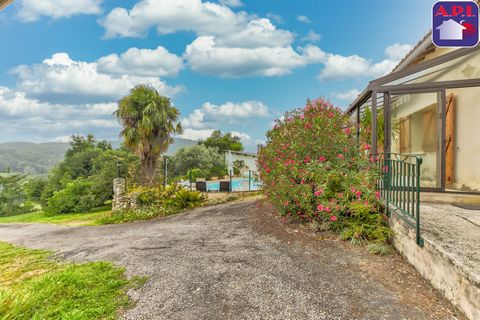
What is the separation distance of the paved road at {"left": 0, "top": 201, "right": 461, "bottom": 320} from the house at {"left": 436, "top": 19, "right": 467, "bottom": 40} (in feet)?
17.6

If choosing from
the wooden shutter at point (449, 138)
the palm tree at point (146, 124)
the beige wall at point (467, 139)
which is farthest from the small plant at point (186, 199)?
the beige wall at point (467, 139)

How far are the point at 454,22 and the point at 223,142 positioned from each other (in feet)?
114

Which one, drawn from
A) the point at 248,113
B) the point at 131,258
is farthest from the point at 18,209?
the point at 131,258

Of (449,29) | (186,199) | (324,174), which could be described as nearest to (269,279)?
(324,174)

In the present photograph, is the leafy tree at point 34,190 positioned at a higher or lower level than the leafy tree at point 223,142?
lower

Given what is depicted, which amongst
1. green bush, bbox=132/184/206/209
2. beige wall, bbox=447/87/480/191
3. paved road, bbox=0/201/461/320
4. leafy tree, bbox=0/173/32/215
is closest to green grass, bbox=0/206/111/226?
green bush, bbox=132/184/206/209

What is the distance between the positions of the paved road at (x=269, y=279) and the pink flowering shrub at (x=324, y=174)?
47cm

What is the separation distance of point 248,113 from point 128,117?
855 cm

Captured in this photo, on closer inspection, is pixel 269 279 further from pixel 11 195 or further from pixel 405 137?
pixel 11 195

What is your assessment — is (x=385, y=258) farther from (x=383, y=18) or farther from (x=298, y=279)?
(x=383, y=18)

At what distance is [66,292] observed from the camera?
3250 mm

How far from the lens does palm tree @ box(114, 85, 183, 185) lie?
45.0ft

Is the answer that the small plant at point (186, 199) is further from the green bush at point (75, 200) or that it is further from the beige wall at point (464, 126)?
the green bush at point (75, 200)

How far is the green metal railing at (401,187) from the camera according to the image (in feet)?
11.8
